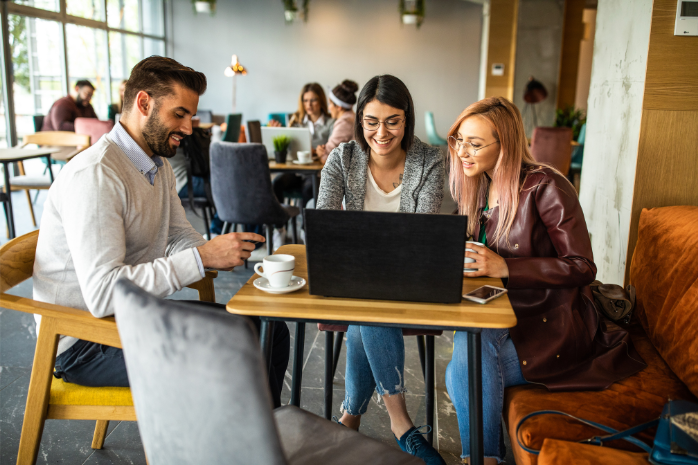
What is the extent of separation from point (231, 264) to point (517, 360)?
0.84 metres

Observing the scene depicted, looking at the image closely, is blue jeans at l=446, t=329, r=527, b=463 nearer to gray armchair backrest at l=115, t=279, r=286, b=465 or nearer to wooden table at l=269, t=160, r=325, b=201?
gray armchair backrest at l=115, t=279, r=286, b=465

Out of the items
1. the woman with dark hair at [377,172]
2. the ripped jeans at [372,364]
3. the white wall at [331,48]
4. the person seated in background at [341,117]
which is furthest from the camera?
the white wall at [331,48]

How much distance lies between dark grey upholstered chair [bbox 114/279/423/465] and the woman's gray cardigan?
1250 mm

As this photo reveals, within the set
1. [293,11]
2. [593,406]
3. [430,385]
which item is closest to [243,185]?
[430,385]

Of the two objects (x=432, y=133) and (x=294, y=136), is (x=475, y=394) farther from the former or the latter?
(x=432, y=133)

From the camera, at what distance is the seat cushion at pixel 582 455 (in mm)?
1146

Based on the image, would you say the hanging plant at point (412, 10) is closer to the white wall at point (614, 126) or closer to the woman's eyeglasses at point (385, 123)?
the white wall at point (614, 126)

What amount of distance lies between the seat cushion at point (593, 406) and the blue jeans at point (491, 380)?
1.3 inches

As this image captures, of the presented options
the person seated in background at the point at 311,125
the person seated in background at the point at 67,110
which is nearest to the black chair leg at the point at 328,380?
the person seated in background at the point at 311,125

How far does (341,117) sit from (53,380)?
358 centimetres

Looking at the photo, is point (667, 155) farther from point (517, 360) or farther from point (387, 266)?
point (387, 266)

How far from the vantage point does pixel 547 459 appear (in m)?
1.17

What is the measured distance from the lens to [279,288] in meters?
1.32

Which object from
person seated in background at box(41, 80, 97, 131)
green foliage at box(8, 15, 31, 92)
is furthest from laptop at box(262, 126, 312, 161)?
green foliage at box(8, 15, 31, 92)
